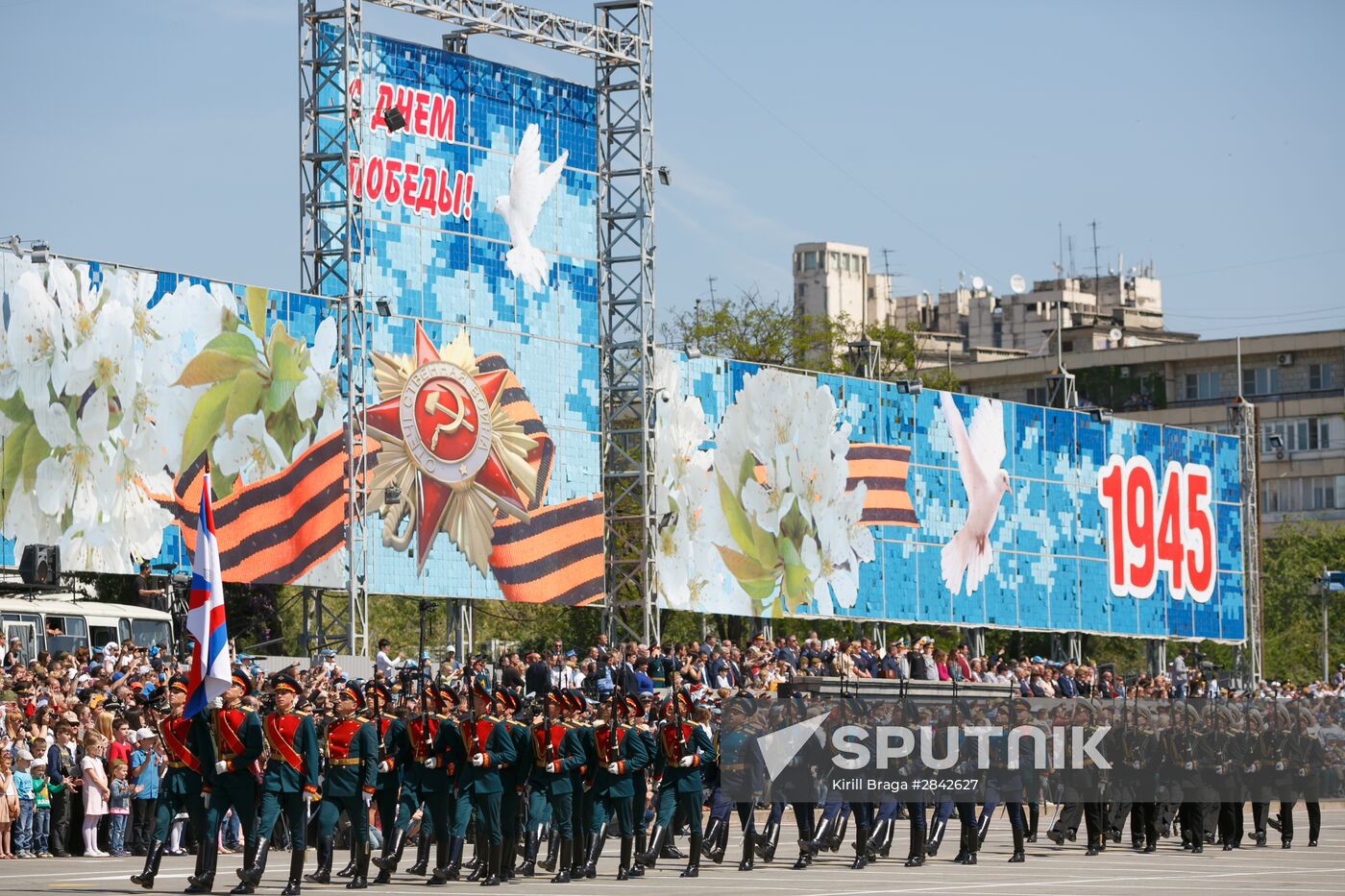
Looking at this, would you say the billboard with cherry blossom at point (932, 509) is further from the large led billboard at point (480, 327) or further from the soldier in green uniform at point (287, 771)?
the soldier in green uniform at point (287, 771)

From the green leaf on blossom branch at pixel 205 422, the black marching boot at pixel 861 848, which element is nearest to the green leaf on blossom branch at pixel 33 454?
the green leaf on blossom branch at pixel 205 422

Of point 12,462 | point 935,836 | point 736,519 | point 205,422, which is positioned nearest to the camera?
point 935,836

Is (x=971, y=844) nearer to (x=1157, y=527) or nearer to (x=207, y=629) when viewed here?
(x=207, y=629)

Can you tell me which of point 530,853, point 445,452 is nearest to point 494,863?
point 530,853

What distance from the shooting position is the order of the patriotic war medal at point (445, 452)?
38344 millimetres

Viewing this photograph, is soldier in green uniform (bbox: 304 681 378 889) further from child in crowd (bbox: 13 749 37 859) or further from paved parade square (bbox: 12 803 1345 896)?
child in crowd (bbox: 13 749 37 859)

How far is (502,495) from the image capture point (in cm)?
4016

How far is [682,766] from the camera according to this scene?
76.1 feet

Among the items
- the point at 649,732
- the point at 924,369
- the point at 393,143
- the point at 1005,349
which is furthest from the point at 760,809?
the point at 1005,349

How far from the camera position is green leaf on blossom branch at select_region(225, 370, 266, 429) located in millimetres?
36406

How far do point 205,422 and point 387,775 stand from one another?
49.4 feet

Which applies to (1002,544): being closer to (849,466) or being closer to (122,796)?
(849,466)

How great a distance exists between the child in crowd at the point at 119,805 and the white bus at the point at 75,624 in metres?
6.02

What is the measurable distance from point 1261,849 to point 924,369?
62445 millimetres
